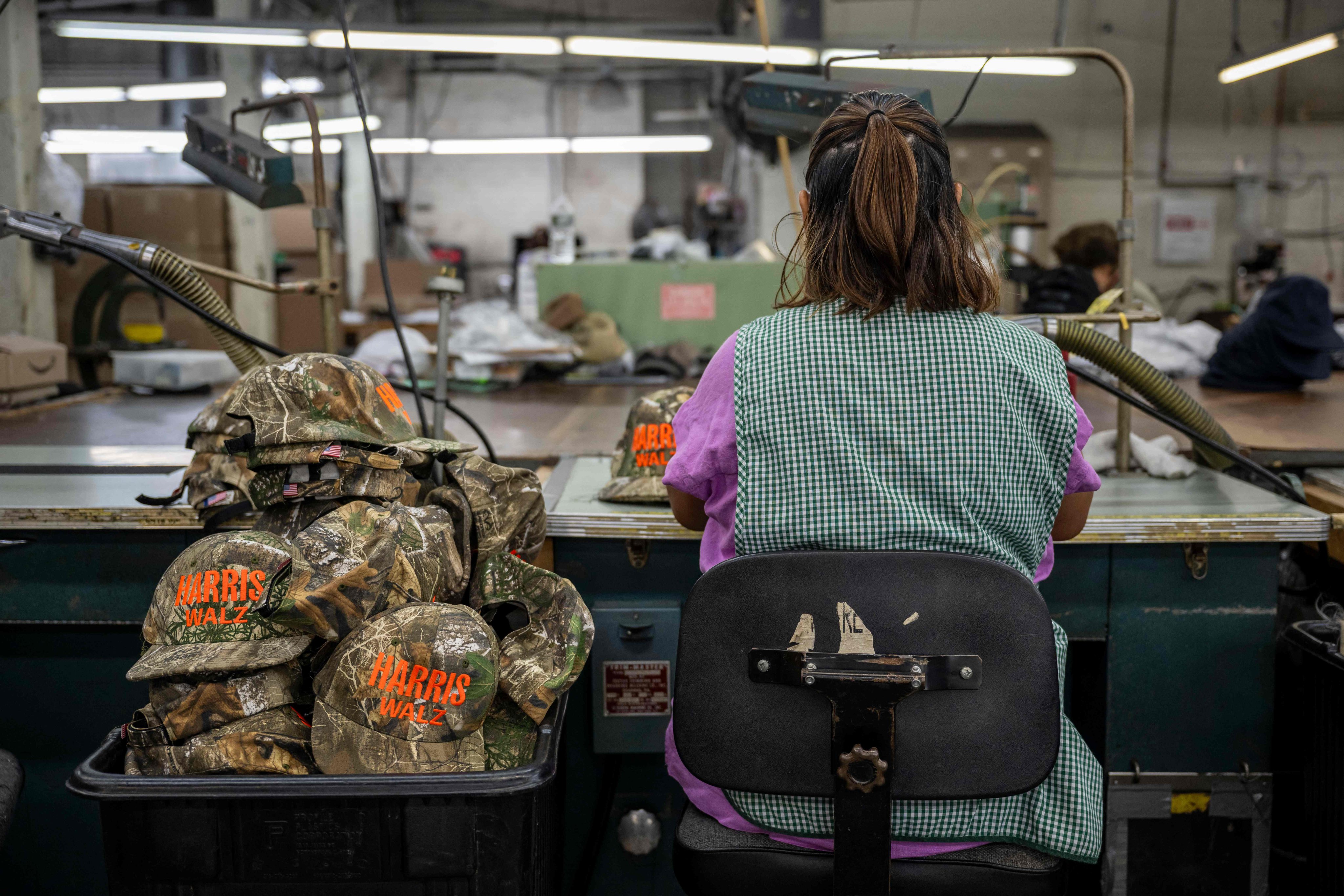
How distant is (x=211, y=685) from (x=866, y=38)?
7.37 meters

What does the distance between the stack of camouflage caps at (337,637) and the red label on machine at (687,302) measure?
2918mm

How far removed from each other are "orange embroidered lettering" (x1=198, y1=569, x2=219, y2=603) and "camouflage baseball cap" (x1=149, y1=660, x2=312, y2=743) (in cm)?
8

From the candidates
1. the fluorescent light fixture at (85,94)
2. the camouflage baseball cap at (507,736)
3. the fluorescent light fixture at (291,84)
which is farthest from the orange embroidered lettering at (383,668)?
the fluorescent light fixture at (291,84)

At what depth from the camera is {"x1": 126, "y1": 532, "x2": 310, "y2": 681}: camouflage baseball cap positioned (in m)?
0.96

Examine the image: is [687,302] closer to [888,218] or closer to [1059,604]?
[1059,604]

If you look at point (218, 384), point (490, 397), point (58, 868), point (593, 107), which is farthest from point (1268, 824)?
point (593, 107)

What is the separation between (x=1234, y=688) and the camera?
4.94 ft

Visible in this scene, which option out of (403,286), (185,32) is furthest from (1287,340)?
(403,286)

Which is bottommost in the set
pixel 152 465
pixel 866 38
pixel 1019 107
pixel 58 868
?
pixel 58 868

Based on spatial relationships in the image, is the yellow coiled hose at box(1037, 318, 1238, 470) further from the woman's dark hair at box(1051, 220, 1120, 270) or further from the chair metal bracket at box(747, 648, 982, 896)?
the woman's dark hair at box(1051, 220, 1120, 270)

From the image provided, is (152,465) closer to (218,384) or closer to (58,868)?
(58,868)

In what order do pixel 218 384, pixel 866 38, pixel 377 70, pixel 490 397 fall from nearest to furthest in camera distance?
pixel 490 397, pixel 218 384, pixel 866 38, pixel 377 70

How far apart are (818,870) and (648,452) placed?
28.9 inches

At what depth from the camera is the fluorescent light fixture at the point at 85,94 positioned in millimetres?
6012
